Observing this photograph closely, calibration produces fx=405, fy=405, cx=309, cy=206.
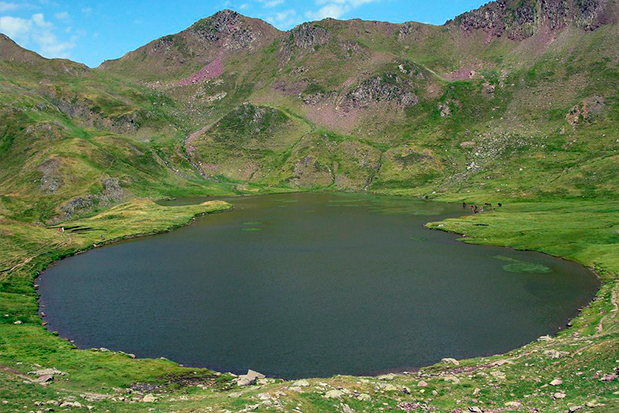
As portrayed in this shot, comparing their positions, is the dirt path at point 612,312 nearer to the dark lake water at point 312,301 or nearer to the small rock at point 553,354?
the dark lake water at point 312,301

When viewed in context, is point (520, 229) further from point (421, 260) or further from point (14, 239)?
point (14, 239)

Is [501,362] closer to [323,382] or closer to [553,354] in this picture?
[553,354]

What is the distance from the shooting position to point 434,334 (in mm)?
61688

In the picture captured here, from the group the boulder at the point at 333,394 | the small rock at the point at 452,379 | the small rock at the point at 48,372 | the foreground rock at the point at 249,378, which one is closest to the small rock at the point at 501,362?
the small rock at the point at 452,379

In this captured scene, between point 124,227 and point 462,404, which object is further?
point 124,227

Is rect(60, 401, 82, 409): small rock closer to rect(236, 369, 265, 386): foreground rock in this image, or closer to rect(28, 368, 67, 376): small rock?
rect(28, 368, 67, 376): small rock

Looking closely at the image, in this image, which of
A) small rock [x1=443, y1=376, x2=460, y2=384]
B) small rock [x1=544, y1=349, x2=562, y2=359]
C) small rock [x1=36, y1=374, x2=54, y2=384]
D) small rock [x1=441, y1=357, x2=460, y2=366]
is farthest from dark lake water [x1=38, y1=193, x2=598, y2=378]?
small rock [x1=36, y1=374, x2=54, y2=384]

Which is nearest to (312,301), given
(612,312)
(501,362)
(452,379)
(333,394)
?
(501,362)

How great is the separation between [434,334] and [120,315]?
54.1 metres

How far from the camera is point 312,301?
3007 inches

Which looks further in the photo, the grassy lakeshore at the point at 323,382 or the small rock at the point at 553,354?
the small rock at the point at 553,354

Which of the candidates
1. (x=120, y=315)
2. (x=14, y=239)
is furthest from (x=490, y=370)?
(x=14, y=239)

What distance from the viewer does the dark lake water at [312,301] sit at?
5731 centimetres

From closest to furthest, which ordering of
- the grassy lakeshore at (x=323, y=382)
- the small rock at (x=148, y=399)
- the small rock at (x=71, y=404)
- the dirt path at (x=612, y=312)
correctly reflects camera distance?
1. the small rock at (x=71, y=404)
2. the grassy lakeshore at (x=323, y=382)
3. the small rock at (x=148, y=399)
4. the dirt path at (x=612, y=312)
